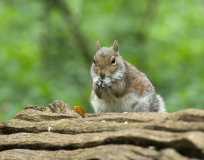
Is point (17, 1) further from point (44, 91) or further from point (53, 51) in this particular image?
point (44, 91)

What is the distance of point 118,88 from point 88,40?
4.95 meters

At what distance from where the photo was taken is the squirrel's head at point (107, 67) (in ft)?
21.9

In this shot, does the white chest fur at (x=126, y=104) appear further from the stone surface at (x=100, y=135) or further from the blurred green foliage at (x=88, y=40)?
the blurred green foliage at (x=88, y=40)

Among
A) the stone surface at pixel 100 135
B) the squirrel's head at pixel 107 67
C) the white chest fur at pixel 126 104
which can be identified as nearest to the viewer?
the stone surface at pixel 100 135

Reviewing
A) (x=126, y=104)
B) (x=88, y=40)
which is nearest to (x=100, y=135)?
(x=126, y=104)

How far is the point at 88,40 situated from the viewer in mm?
11453

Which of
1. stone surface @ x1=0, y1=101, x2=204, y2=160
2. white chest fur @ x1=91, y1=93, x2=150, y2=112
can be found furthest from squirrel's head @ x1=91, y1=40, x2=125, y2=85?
stone surface @ x1=0, y1=101, x2=204, y2=160

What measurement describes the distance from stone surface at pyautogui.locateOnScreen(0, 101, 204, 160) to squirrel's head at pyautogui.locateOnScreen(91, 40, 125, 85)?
830 millimetres

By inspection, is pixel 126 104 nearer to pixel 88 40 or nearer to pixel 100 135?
pixel 100 135

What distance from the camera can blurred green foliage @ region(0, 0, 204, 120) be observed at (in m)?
9.93

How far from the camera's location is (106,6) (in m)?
11.7

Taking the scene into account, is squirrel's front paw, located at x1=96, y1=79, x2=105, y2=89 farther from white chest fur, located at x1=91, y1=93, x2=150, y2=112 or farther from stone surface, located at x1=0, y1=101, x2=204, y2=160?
stone surface, located at x1=0, y1=101, x2=204, y2=160

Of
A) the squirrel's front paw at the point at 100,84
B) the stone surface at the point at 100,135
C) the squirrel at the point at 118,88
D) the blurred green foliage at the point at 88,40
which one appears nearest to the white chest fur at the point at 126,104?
the squirrel at the point at 118,88

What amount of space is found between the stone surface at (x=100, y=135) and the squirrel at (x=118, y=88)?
0.75 metres
